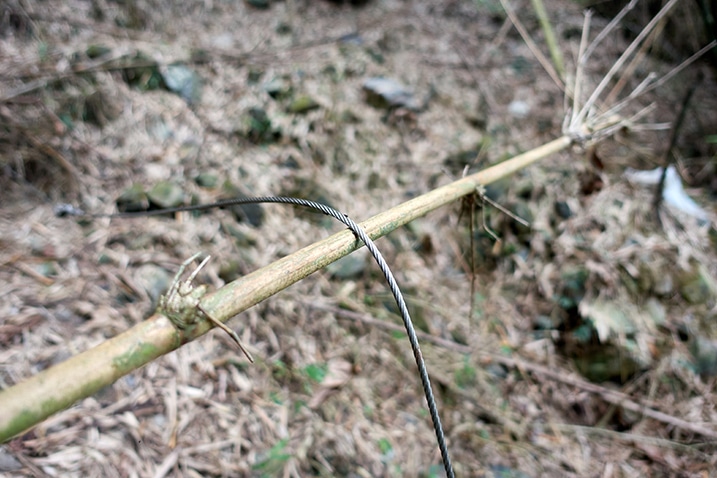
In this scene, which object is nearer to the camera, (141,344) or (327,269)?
(141,344)

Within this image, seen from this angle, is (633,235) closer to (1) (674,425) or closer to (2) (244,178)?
(1) (674,425)

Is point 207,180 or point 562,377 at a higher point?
point 207,180

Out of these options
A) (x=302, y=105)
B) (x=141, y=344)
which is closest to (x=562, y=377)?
(x=141, y=344)

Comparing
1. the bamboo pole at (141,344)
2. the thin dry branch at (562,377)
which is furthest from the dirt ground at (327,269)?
the bamboo pole at (141,344)

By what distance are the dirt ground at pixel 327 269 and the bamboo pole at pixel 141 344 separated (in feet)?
2.48

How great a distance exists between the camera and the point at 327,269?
7.66 ft

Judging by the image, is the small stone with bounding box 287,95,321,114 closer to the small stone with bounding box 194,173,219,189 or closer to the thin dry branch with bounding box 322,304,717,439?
the small stone with bounding box 194,173,219,189

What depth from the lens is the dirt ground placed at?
1621 millimetres

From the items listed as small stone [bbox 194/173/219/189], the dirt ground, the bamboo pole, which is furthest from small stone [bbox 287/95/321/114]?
the bamboo pole

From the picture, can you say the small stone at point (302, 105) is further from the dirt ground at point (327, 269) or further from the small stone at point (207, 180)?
the small stone at point (207, 180)

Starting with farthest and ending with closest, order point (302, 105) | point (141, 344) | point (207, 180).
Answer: point (302, 105) < point (207, 180) < point (141, 344)

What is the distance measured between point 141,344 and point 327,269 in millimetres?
1642

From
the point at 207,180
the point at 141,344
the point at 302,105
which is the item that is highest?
the point at 302,105

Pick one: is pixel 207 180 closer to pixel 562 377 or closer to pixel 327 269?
pixel 327 269
